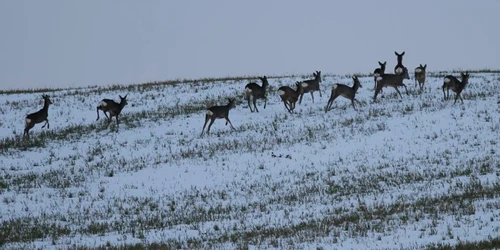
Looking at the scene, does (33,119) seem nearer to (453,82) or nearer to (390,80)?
(390,80)

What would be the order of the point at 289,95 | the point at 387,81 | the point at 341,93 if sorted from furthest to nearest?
the point at 387,81
the point at 289,95
the point at 341,93

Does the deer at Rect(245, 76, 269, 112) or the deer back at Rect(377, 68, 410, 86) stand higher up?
the deer back at Rect(377, 68, 410, 86)

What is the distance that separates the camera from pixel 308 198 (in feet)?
49.8

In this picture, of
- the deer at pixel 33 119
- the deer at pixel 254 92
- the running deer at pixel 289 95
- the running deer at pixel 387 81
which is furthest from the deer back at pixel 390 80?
the deer at pixel 33 119

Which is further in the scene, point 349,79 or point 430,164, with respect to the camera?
point 349,79

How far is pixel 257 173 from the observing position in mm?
18500

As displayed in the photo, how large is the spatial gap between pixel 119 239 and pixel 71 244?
869 mm

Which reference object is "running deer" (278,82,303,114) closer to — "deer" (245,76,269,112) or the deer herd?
the deer herd

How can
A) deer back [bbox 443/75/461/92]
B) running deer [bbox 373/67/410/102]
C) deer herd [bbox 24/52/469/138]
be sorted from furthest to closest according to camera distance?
running deer [bbox 373/67/410/102], deer back [bbox 443/75/461/92], deer herd [bbox 24/52/469/138]

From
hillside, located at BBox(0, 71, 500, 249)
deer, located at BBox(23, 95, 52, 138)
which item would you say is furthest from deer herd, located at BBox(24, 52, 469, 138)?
hillside, located at BBox(0, 71, 500, 249)

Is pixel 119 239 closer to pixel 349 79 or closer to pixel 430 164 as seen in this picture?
pixel 430 164

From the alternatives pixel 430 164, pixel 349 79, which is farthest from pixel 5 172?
pixel 349 79

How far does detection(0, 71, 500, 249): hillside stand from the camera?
12070 millimetres

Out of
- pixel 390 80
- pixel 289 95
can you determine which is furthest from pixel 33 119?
pixel 390 80
